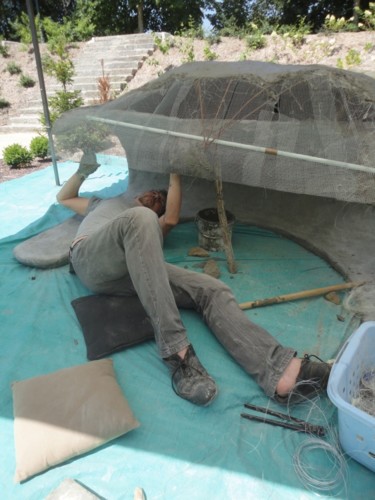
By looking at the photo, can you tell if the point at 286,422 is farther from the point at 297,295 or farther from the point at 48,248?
the point at 48,248

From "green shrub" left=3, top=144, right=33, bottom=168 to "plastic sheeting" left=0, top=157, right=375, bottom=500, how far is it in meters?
3.00

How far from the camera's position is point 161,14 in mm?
16625

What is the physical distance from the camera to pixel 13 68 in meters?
10.8

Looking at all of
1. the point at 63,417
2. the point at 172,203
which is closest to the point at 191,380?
the point at 63,417

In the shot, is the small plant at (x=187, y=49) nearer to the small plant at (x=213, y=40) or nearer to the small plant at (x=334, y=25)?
the small plant at (x=213, y=40)

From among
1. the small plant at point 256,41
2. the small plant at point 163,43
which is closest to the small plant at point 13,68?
the small plant at point 163,43

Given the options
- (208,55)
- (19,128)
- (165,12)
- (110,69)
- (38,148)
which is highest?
(165,12)

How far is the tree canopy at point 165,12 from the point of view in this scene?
14320 millimetres

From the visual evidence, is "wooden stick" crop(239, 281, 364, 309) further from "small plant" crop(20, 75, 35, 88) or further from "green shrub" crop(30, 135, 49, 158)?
"small plant" crop(20, 75, 35, 88)

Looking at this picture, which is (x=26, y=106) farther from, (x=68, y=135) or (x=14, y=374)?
(x=14, y=374)

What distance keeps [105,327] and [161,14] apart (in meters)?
19.0

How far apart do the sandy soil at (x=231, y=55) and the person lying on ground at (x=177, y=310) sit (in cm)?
832

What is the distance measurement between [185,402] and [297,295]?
3.45ft

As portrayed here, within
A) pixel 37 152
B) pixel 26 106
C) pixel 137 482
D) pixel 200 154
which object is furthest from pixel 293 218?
pixel 26 106
